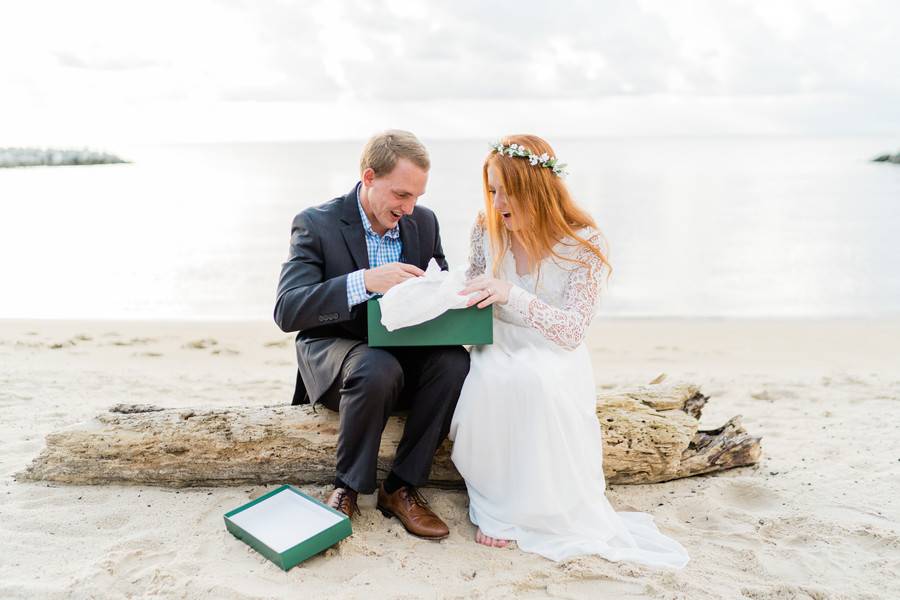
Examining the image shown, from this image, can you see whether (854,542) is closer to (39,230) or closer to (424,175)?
(424,175)

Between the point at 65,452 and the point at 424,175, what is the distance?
2339 millimetres

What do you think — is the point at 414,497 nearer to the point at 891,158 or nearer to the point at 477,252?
the point at 477,252

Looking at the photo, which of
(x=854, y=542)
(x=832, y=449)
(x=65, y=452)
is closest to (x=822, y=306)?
(x=832, y=449)

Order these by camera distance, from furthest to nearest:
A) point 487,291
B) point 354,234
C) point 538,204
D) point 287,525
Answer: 1. point 354,234
2. point 538,204
3. point 487,291
4. point 287,525

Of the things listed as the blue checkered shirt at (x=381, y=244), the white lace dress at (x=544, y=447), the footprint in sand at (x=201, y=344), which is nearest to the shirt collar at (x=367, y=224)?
the blue checkered shirt at (x=381, y=244)

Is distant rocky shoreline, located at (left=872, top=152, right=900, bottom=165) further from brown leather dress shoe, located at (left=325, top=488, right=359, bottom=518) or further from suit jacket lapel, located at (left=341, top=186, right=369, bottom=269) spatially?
brown leather dress shoe, located at (left=325, top=488, right=359, bottom=518)

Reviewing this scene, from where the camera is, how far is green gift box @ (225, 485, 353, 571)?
2871 mm

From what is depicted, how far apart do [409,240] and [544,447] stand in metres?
1.45

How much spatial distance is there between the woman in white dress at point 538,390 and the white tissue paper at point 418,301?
3.9 inches

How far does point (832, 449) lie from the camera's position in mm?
4273

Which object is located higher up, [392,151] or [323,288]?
[392,151]

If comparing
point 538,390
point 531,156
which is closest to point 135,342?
point 531,156

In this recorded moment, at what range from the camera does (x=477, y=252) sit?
12.4 feet

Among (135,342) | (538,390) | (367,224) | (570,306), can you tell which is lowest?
(135,342)
